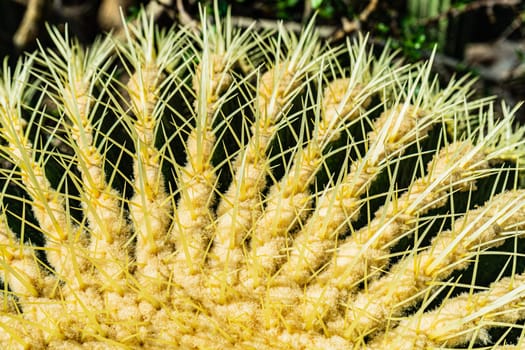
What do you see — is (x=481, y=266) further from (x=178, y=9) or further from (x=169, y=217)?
(x=178, y=9)

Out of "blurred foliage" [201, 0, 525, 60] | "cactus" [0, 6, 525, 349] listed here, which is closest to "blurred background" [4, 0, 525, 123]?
"blurred foliage" [201, 0, 525, 60]

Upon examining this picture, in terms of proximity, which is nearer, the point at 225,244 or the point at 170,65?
the point at 225,244

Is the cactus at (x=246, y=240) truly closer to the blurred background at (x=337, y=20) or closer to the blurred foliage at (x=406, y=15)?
the blurred background at (x=337, y=20)

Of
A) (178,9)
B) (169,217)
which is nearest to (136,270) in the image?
(169,217)

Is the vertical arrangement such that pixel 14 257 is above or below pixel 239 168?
below

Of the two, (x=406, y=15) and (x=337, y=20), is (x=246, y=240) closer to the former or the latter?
(x=337, y=20)

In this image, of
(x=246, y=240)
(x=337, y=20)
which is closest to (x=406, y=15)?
(x=337, y=20)

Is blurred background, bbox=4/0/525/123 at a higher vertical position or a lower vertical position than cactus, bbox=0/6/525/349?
higher

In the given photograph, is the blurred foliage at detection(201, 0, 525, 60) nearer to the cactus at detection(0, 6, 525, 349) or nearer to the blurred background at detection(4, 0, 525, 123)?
the blurred background at detection(4, 0, 525, 123)
